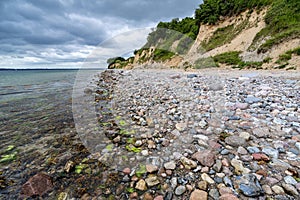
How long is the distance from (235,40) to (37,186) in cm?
2261

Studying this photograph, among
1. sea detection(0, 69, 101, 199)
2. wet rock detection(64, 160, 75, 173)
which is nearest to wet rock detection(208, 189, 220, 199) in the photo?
wet rock detection(64, 160, 75, 173)

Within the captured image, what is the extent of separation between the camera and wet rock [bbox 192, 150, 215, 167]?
2.00 metres

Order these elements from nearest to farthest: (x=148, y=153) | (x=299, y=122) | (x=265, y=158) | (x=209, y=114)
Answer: (x=265, y=158) → (x=148, y=153) → (x=299, y=122) → (x=209, y=114)

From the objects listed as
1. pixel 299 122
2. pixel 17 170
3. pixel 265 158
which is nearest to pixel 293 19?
pixel 299 122

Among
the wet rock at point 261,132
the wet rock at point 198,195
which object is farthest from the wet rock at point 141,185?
the wet rock at point 261,132

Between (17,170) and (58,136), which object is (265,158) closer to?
(17,170)

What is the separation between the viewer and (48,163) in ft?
7.62

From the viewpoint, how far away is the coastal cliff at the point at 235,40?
12250 mm

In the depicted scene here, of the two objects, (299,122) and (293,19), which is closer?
(299,122)

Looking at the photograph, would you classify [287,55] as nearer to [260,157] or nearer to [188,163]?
[260,157]

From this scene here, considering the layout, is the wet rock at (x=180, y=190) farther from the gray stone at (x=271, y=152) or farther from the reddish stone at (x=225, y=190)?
the gray stone at (x=271, y=152)

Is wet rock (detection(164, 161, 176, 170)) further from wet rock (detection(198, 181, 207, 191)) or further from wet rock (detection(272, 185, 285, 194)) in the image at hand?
wet rock (detection(272, 185, 285, 194))

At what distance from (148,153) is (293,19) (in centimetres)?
1901

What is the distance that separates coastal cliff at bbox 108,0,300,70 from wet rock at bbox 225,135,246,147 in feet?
23.0
